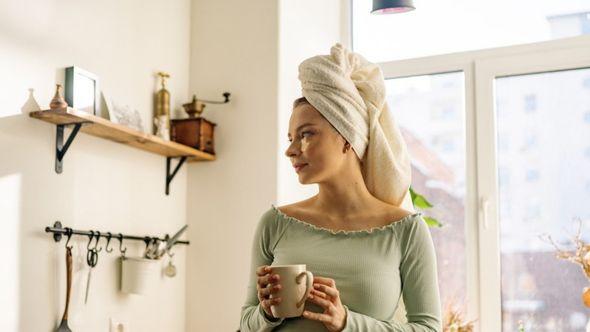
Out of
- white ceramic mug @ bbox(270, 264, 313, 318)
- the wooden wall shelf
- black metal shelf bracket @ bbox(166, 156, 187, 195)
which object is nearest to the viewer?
white ceramic mug @ bbox(270, 264, 313, 318)

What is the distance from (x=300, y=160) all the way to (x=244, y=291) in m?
1.40

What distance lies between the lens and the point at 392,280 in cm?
142

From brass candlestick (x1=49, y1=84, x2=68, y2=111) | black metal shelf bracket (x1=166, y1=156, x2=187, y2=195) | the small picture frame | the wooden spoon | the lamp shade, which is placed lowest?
the wooden spoon

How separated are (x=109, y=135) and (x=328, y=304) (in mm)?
1281

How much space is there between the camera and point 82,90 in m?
2.20

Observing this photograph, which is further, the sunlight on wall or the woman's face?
the sunlight on wall

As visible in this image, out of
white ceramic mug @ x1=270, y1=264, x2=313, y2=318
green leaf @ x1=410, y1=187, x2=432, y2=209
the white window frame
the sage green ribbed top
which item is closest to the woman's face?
the sage green ribbed top

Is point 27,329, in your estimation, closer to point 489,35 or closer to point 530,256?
point 530,256

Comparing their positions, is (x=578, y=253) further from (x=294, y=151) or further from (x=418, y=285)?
(x=294, y=151)

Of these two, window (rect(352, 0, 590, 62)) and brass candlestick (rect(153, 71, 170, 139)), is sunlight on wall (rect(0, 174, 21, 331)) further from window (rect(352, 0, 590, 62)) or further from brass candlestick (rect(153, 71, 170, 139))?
window (rect(352, 0, 590, 62))

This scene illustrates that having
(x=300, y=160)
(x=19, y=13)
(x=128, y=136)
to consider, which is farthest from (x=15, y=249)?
(x=300, y=160)

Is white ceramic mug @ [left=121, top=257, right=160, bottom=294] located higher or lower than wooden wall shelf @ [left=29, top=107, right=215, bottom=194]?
lower

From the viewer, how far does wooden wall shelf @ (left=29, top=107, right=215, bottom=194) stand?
2.04 metres

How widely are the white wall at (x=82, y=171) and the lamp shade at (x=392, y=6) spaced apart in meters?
0.83
